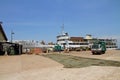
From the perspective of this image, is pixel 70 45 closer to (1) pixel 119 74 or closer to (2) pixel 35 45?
(2) pixel 35 45

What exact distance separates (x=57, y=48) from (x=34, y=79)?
71.5 metres

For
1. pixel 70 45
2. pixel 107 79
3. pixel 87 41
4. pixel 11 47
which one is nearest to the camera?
pixel 107 79

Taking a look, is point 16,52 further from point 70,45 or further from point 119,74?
point 70,45

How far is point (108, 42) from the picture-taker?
134m

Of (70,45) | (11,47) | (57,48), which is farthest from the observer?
(70,45)

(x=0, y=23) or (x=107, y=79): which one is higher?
(x=0, y=23)

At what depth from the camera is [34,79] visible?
14539 mm

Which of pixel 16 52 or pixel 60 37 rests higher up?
pixel 60 37

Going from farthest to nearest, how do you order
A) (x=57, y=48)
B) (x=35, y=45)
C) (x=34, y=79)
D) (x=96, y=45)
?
(x=35, y=45) < (x=57, y=48) < (x=96, y=45) < (x=34, y=79)

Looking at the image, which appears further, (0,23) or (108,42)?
(108,42)

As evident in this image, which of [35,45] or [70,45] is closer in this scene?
[35,45]

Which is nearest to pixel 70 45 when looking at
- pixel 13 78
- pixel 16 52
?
pixel 16 52

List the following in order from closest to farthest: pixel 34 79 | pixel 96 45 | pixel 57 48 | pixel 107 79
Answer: pixel 107 79 → pixel 34 79 → pixel 96 45 → pixel 57 48

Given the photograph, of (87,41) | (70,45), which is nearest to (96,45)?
(70,45)
